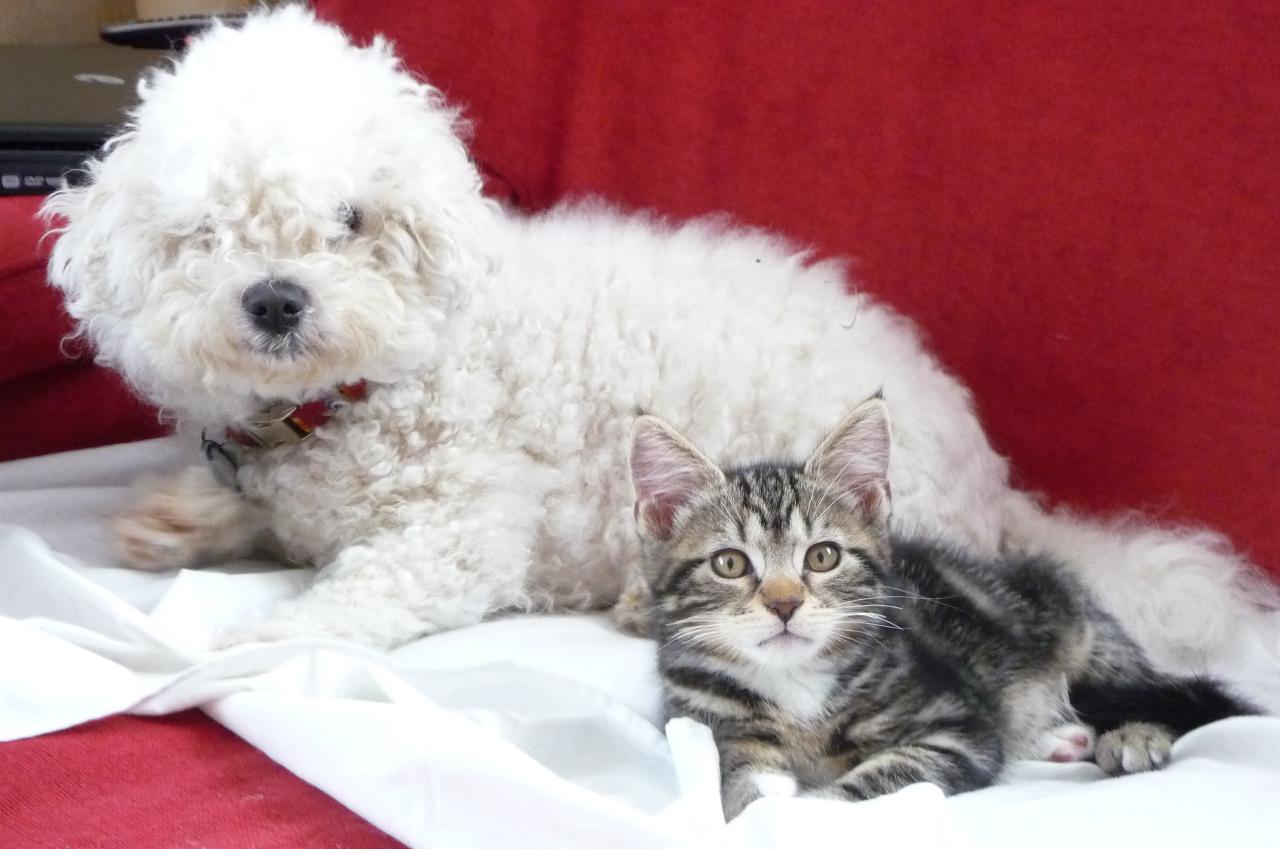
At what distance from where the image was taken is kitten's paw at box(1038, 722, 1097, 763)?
3.67 ft

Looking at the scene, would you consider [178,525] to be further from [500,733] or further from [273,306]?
[500,733]

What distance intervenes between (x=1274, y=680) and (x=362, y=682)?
3.17ft

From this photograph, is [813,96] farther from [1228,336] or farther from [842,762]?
A: [842,762]

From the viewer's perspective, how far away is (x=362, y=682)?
3.52ft

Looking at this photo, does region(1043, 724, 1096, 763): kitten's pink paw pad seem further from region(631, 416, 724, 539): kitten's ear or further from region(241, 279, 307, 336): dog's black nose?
region(241, 279, 307, 336): dog's black nose

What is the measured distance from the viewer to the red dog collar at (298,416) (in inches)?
55.1

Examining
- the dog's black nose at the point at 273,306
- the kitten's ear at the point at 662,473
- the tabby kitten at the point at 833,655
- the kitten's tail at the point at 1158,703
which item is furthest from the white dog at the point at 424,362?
the kitten's ear at the point at 662,473

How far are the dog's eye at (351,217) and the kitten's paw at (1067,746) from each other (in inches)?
37.3

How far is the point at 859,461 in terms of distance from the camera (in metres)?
1.08

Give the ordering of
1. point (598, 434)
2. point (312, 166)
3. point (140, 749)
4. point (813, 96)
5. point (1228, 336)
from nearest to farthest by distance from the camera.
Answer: point (140, 749) → point (312, 166) → point (1228, 336) → point (598, 434) → point (813, 96)

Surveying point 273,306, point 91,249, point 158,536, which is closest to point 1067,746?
point 273,306

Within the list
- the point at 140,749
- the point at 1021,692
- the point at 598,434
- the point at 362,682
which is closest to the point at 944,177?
the point at 598,434

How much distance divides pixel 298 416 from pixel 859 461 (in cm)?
71

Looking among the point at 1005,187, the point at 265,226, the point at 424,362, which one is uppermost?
the point at 1005,187
